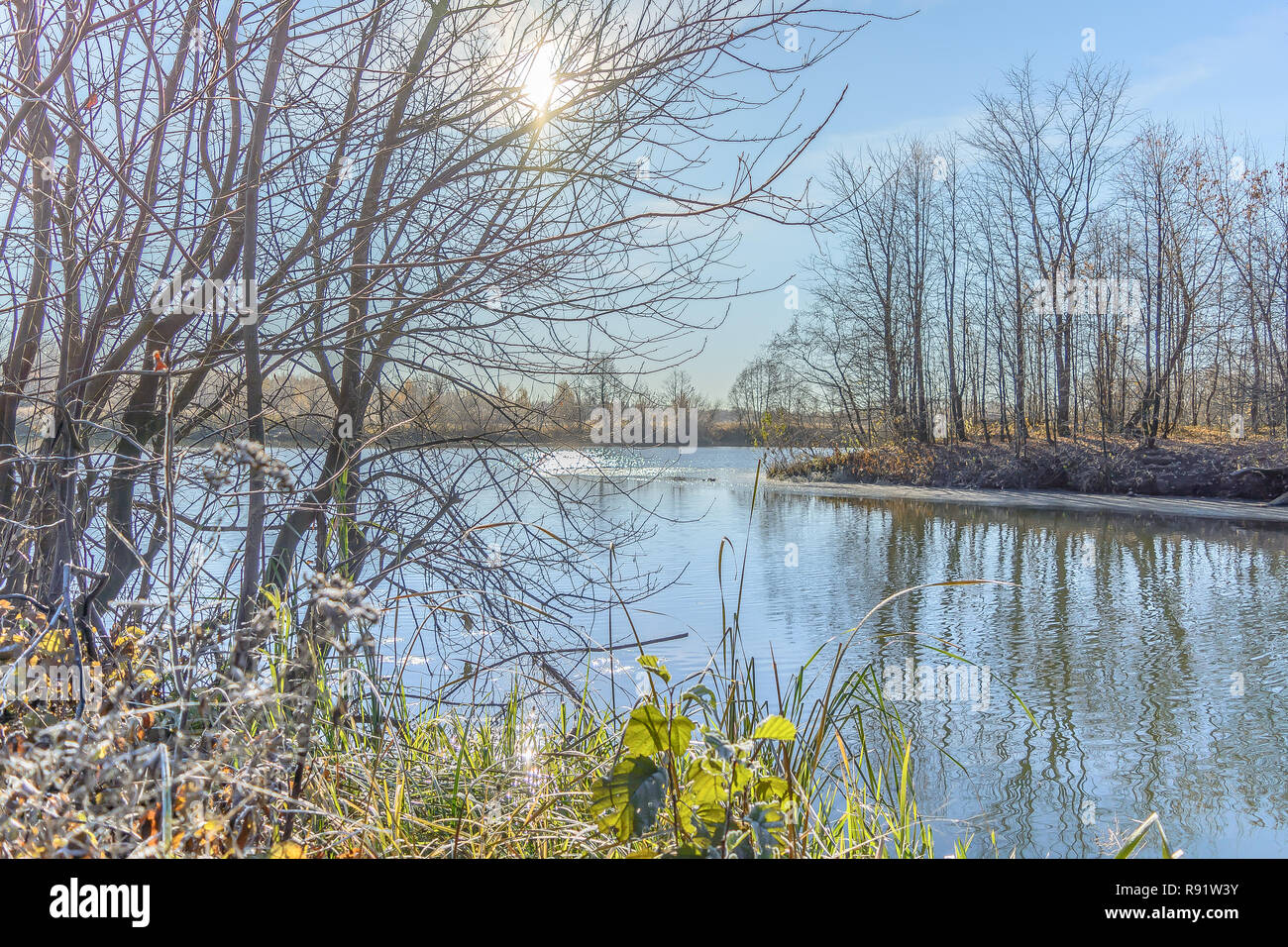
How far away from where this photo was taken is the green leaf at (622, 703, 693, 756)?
1.68 metres

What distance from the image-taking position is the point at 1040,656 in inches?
259

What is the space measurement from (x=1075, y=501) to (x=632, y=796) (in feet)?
60.6

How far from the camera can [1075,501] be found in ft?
58.7

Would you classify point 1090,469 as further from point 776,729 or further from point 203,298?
point 776,729

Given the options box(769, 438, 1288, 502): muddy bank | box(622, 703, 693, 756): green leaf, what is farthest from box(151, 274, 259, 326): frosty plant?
box(769, 438, 1288, 502): muddy bank

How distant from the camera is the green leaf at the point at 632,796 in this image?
162 cm

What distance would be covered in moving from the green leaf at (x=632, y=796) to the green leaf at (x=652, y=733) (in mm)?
31

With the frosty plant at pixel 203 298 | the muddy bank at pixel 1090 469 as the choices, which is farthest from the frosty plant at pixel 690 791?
the muddy bank at pixel 1090 469

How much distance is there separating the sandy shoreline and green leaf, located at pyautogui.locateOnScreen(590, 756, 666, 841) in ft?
50.3

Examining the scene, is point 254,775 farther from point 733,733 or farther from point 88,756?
point 733,733

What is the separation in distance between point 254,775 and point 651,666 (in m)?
0.77

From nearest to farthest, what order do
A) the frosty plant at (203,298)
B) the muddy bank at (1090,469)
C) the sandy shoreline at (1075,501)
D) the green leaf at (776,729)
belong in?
the green leaf at (776,729), the frosty plant at (203,298), the sandy shoreline at (1075,501), the muddy bank at (1090,469)

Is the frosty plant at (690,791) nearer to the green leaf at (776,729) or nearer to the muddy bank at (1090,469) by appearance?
the green leaf at (776,729)

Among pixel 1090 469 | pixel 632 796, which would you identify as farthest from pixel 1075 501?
pixel 632 796
